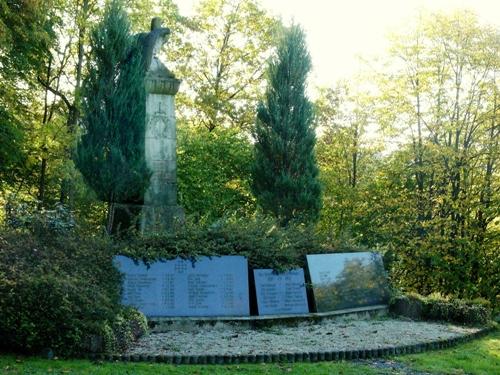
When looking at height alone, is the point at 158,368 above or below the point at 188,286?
below

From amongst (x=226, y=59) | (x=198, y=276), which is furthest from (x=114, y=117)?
(x=226, y=59)

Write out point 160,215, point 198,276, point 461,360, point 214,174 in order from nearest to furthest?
point 461,360 → point 198,276 → point 160,215 → point 214,174

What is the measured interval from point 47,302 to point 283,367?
2949mm

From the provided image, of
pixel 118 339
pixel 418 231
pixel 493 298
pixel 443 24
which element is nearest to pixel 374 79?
pixel 443 24

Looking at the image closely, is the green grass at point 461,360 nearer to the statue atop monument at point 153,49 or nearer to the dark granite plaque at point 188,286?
the dark granite plaque at point 188,286

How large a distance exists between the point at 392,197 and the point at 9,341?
11714mm

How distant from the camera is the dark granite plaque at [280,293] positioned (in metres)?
11.6

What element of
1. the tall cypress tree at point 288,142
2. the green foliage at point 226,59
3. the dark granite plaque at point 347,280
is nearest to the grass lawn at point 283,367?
the dark granite plaque at point 347,280

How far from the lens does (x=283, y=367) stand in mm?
7961

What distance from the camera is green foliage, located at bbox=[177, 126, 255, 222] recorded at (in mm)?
20953

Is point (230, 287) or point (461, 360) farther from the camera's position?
point (230, 287)

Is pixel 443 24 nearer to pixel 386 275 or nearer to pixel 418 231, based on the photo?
pixel 418 231

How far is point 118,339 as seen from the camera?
844cm

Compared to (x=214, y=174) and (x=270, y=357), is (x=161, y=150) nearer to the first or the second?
(x=270, y=357)
